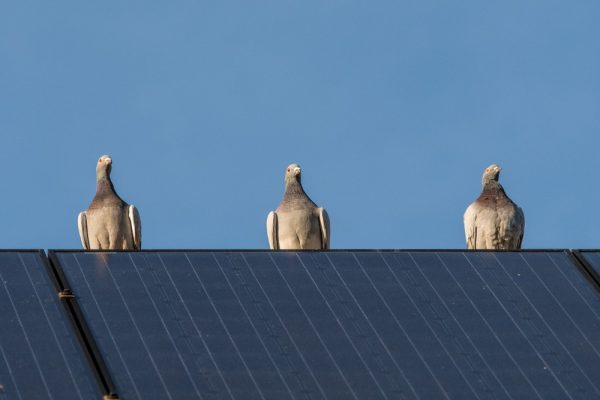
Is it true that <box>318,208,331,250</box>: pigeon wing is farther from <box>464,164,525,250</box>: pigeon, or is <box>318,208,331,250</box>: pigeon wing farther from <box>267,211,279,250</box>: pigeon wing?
<box>464,164,525,250</box>: pigeon

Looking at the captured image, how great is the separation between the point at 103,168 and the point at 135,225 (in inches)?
67.9

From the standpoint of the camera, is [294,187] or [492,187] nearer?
[294,187]

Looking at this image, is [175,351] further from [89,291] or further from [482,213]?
[482,213]

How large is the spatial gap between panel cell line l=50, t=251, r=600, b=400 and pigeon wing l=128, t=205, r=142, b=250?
4.09m

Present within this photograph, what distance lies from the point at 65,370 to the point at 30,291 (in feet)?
9.55

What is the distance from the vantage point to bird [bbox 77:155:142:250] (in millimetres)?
40688

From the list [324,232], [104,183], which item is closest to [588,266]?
[324,232]

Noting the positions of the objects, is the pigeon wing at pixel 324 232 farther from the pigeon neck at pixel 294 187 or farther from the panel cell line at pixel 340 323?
the panel cell line at pixel 340 323

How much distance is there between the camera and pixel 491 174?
42.4 metres

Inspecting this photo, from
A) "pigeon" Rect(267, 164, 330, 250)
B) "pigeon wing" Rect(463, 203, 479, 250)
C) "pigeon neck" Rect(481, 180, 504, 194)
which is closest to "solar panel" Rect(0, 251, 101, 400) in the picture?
"pigeon" Rect(267, 164, 330, 250)

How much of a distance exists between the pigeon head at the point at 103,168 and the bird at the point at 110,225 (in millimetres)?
678


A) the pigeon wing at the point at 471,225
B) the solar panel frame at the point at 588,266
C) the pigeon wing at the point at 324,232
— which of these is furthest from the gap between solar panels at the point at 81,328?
the pigeon wing at the point at 471,225

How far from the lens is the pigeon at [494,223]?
4138cm

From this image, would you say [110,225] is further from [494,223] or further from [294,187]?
[494,223]
